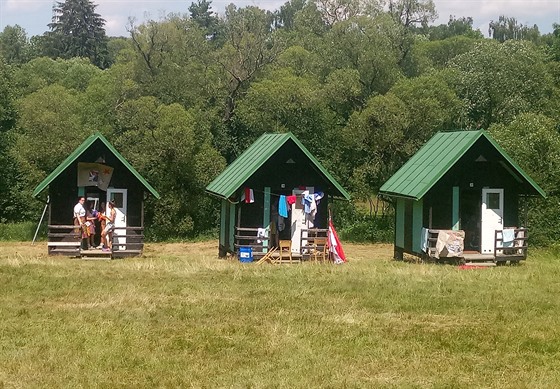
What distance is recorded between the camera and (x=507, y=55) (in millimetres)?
44312

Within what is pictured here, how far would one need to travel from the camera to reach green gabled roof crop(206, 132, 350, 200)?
26719mm

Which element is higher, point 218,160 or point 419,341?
point 218,160

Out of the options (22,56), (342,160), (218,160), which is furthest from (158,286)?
(22,56)

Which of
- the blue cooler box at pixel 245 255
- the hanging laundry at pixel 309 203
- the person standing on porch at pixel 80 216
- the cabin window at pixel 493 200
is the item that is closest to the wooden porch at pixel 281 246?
the blue cooler box at pixel 245 255

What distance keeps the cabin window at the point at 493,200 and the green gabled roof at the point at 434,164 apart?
1.13 meters

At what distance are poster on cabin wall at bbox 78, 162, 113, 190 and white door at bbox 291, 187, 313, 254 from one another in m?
7.16

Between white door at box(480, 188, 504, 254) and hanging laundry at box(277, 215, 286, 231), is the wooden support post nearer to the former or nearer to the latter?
white door at box(480, 188, 504, 254)

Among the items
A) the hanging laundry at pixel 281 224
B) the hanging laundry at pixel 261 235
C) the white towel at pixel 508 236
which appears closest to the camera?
the white towel at pixel 508 236

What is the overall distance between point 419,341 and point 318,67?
3316cm

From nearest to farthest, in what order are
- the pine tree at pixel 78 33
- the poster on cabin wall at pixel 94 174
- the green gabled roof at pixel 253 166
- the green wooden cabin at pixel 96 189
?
the green gabled roof at pixel 253 166 → the green wooden cabin at pixel 96 189 → the poster on cabin wall at pixel 94 174 → the pine tree at pixel 78 33

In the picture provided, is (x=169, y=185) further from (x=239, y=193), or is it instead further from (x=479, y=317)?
(x=479, y=317)

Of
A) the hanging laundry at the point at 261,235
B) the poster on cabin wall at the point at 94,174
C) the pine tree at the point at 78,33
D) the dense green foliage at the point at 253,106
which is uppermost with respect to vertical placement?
the pine tree at the point at 78,33

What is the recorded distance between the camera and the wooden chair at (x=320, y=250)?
26844mm

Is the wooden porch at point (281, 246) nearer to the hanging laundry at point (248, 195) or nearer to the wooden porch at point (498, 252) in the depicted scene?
the hanging laundry at point (248, 195)
